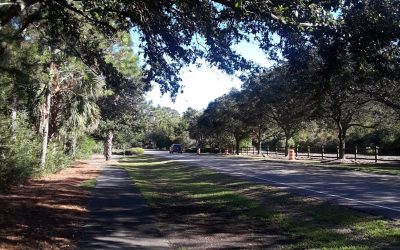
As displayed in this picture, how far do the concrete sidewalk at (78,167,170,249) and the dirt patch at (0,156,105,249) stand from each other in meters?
0.30

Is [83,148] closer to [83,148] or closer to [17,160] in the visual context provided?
[83,148]

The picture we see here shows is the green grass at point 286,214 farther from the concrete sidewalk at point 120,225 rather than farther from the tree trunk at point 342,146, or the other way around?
the tree trunk at point 342,146

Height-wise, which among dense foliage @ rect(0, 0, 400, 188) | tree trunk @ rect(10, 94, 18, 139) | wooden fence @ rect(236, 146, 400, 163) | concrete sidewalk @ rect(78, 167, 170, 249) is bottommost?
concrete sidewalk @ rect(78, 167, 170, 249)

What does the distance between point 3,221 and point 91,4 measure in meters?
5.36

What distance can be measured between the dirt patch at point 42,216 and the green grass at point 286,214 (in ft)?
7.67

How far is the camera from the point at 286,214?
441 inches

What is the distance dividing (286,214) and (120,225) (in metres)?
3.94

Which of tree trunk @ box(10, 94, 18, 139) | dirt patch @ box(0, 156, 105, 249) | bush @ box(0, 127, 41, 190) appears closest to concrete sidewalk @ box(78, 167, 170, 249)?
dirt patch @ box(0, 156, 105, 249)

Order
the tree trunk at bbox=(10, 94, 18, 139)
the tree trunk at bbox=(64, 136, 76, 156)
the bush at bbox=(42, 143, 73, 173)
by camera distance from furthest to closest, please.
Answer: the tree trunk at bbox=(64, 136, 76, 156)
the bush at bbox=(42, 143, 73, 173)
the tree trunk at bbox=(10, 94, 18, 139)

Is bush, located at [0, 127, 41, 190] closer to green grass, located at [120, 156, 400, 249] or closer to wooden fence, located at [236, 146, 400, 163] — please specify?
green grass, located at [120, 156, 400, 249]

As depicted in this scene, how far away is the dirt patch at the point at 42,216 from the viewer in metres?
8.59

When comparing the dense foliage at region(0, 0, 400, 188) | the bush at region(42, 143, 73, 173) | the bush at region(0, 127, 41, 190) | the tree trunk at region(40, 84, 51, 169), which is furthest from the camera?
the bush at region(42, 143, 73, 173)

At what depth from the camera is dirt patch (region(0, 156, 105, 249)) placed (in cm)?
859

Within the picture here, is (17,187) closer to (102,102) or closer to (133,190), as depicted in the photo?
(133,190)
